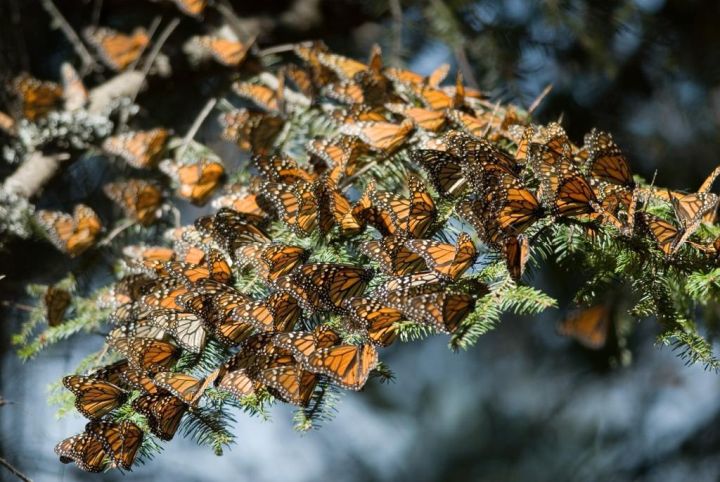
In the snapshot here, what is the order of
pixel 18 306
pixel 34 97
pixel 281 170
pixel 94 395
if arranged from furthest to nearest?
pixel 34 97, pixel 18 306, pixel 281 170, pixel 94 395

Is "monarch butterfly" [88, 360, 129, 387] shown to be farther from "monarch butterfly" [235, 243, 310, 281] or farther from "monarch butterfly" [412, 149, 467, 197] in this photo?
"monarch butterfly" [412, 149, 467, 197]

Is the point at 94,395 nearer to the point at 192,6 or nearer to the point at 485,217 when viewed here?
the point at 485,217

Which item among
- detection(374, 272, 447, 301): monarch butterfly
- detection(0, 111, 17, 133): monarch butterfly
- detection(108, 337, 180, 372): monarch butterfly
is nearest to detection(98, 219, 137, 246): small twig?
detection(0, 111, 17, 133): monarch butterfly

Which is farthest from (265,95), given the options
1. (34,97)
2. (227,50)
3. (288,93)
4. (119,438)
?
(119,438)

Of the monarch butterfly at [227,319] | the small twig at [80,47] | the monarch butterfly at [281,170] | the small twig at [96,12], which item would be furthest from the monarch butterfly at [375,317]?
the small twig at [96,12]

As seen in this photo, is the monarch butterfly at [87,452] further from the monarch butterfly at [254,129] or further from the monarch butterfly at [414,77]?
the monarch butterfly at [414,77]
